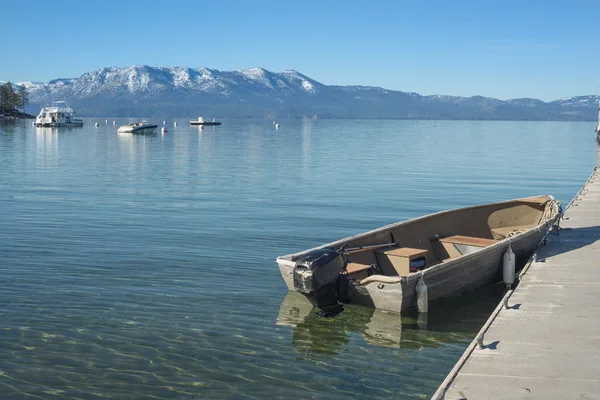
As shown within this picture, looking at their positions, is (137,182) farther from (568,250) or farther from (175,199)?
(568,250)

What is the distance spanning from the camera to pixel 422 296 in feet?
46.1

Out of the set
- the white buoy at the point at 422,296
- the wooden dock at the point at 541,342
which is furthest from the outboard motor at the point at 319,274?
the wooden dock at the point at 541,342

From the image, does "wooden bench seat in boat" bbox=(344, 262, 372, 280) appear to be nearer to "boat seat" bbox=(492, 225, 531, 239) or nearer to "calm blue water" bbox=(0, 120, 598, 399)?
"calm blue water" bbox=(0, 120, 598, 399)

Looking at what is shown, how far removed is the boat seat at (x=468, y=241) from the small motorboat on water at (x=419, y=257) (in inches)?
1.0

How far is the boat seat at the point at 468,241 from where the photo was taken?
17913 millimetres

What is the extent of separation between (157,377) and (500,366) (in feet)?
17.5

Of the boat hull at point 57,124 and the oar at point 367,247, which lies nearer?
the oar at point 367,247

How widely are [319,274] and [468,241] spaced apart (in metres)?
6.12

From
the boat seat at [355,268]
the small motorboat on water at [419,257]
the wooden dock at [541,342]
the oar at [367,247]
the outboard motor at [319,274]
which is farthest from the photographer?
the oar at [367,247]

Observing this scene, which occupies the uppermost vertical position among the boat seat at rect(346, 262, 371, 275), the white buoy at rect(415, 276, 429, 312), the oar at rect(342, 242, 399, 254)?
the oar at rect(342, 242, 399, 254)

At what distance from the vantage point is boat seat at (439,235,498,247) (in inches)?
705

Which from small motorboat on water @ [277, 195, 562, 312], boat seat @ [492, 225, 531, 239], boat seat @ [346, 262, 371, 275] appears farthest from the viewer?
boat seat @ [492, 225, 531, 239]

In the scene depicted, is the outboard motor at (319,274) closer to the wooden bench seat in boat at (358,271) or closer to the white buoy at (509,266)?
the wooden bench seat in boat at (358,271)

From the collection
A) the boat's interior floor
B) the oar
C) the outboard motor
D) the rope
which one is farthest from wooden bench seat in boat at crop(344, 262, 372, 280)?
the rope
